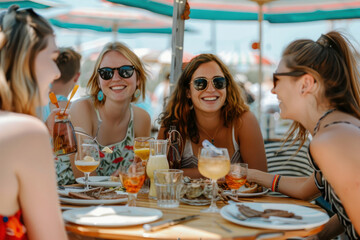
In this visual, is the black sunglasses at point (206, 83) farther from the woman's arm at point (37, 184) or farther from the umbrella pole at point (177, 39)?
the woman's arm at point (37, 184)

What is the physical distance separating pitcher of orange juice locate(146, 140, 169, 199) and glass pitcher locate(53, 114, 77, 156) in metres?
0.50

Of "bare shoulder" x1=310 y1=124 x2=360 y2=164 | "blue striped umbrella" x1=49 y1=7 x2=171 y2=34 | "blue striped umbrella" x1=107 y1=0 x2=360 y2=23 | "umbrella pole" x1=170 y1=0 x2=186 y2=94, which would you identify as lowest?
"bare shoulder" x1=310 y1=124 x2=360 y2=164

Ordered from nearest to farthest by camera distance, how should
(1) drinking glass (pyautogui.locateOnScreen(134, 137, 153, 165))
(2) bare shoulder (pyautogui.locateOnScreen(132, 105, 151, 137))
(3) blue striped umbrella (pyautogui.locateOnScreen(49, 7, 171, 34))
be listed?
(1) drinking glass (pyautogui.locateOnScreen(134, 137, 153, 165))
(2) bare shoulder (pyautogui.locateOnScreen(132, 105, 151, 137))
(3) blue striped umbrella (pyautogui.locateOnScreen(49, 7, 171, 34))

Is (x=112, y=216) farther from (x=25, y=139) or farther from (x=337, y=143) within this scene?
(x=337, y=143)

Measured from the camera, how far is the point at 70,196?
2203mm

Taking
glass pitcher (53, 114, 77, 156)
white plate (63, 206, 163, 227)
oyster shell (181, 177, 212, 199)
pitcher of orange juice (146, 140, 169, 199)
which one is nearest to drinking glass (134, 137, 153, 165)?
pitcher of orange juice (146, 140, 169, 199)

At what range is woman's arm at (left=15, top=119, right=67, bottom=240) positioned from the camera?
1568mm

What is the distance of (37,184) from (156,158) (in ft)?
2.98

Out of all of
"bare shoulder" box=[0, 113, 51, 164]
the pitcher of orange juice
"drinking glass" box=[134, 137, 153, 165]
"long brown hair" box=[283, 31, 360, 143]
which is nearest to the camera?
"bare shoulder" box=[0, 113, 51, 164]

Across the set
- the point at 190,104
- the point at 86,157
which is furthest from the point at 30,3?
the point at 86,157

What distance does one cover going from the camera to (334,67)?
2238 millimetres

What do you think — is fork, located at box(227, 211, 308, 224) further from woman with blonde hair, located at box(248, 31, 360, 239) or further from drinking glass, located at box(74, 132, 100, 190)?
drinking glass, located at box(74, 132, 100, 190)

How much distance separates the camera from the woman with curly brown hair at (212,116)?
3.35m

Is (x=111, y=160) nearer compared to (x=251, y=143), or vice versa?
(x=251, y=143)
